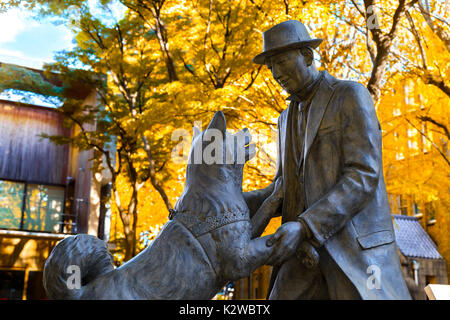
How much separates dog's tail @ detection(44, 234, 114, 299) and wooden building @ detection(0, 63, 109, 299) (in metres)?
14.7

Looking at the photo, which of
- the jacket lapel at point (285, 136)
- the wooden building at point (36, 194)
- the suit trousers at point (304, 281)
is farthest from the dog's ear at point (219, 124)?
the wooden building at point (36, 194)

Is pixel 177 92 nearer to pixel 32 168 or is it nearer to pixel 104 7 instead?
pixel 104 7

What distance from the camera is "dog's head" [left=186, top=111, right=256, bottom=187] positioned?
99.7 inches

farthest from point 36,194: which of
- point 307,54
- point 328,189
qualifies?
point 328,189

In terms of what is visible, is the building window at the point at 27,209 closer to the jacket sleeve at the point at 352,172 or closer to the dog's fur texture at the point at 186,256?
the dog's fur texture at the point at 186,256

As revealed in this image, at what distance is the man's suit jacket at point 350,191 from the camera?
243 centimetres

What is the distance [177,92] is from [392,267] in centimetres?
787

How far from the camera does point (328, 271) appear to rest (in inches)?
99.3

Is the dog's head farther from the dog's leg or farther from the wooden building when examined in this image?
the wooden building

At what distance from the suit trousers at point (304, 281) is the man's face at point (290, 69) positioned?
906mm

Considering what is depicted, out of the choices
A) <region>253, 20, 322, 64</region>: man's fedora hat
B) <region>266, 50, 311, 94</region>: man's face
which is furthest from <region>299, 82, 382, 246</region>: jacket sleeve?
<region>253, 20, 322, 64</region>: man's fedora hat
